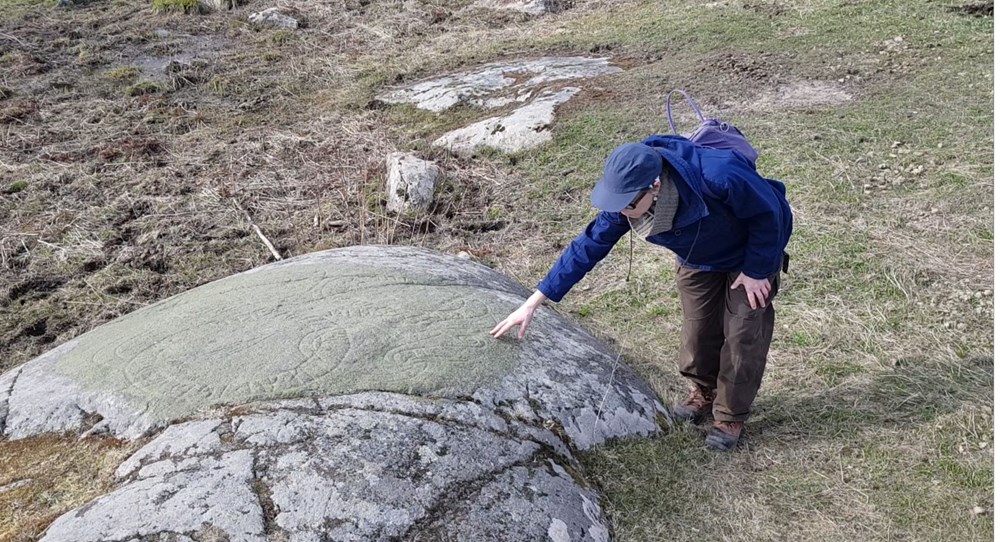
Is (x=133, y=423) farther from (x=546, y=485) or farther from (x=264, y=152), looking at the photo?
(x=264, y=152)

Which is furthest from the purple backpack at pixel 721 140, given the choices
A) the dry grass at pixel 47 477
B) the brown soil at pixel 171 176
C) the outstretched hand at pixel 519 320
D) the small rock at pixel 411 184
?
the small rock at pixel 411 184

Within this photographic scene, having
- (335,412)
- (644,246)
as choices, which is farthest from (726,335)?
(644,246)

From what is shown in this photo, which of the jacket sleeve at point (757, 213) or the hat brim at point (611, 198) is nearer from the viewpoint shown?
the hat brim at point (611, 198)

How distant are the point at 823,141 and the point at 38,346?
5.96 meters

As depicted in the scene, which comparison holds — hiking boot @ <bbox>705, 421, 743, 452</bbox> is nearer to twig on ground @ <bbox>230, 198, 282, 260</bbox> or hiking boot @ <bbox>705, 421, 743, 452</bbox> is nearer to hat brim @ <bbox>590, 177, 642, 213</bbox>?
hat brim @ <bbox>590, 177, 642, 213</bbox>

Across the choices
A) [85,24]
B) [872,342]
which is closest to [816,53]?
[872,342]

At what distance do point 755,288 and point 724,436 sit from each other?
2.42ft

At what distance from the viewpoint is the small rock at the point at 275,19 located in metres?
13.4

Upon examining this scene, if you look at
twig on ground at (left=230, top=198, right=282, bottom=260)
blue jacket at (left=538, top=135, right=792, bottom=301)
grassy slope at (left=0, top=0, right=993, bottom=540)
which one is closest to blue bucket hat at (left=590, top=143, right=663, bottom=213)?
blue jacket at (left=538, top=135, right=792, bottom=301)

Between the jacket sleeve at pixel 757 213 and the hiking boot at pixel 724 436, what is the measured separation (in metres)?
0.78

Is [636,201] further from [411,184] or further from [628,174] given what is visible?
[411,184]

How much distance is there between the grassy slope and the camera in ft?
10.6

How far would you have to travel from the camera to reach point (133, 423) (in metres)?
2.80

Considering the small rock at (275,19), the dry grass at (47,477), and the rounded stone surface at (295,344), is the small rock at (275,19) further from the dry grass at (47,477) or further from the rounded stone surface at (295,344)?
the dry grass at (47,477)
